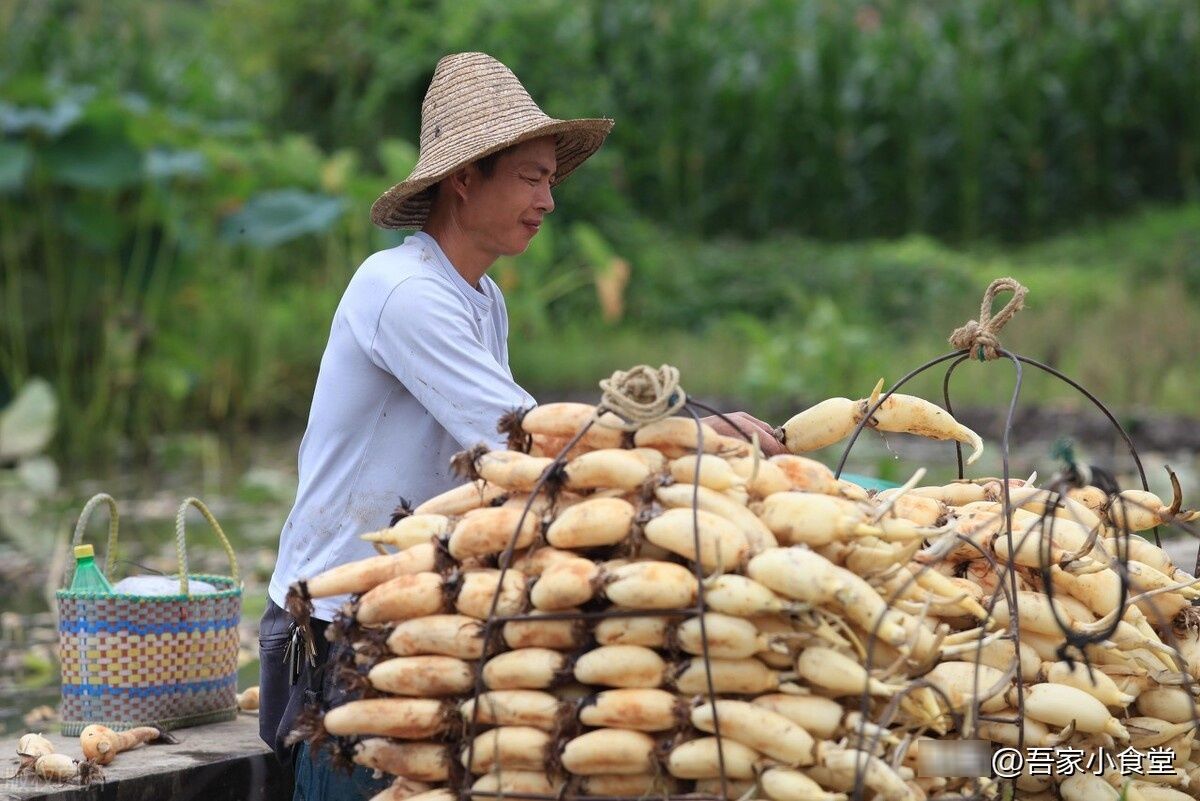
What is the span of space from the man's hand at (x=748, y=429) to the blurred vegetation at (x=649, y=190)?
671 cm

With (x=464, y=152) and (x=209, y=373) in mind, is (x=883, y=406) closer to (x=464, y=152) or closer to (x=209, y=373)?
(x=464, y=152)

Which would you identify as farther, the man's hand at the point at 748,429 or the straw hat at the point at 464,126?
the straw hat at the point at 464,126

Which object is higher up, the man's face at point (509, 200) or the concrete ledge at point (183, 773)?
the man's face at point (509, 200)

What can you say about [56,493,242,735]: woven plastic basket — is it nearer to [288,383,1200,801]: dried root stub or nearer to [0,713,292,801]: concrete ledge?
[0,713,292,801]: concrete ledge

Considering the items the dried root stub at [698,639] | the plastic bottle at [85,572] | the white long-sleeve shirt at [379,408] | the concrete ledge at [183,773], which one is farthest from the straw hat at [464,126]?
the concrete ledge at [183,773]

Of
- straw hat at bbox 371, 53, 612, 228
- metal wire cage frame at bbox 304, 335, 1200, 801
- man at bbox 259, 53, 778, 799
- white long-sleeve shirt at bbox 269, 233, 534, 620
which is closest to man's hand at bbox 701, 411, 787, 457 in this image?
man at bbox 259, 53, 778, 799

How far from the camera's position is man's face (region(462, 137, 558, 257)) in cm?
320

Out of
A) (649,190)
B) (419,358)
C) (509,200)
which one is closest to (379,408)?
(419,358)

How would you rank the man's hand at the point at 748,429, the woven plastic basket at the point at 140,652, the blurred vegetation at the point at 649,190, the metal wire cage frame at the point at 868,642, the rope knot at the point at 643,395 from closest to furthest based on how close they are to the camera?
the metal wire cage frame at the point at 868,642, the rope knot at the point at 643,395, the man's hand at the point at 748,429, the woven plastic basket at the point at 140,652, the blurred vegetation at the point at 649,190

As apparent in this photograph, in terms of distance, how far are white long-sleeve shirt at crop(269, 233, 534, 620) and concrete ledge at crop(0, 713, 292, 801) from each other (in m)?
0.41

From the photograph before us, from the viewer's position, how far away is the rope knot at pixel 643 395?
8.32 feet

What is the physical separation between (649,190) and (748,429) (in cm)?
Result: 1420

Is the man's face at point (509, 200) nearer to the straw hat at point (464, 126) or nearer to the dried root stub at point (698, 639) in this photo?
the straw hat at point (464, 126)

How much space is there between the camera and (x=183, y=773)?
3.27 metres
